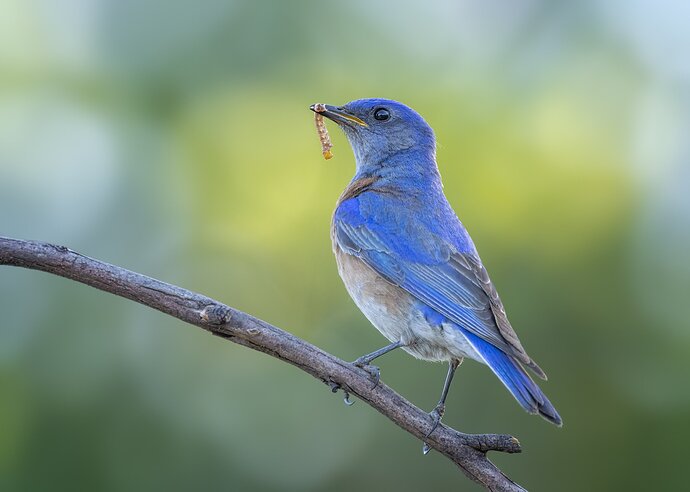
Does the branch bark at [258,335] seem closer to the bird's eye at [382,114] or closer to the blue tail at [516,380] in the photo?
the blue tail at [516,380]

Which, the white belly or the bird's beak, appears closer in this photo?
the white belly

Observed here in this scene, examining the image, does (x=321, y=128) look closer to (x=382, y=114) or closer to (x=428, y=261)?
(x=382, y=114)

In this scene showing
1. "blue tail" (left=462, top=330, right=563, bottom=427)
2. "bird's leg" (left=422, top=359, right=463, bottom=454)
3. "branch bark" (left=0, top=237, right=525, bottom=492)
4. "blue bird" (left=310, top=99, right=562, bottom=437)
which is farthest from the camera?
"blue bird" (left=310, top=99, right=562, bottom=437)

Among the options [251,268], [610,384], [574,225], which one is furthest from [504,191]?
[251,268]

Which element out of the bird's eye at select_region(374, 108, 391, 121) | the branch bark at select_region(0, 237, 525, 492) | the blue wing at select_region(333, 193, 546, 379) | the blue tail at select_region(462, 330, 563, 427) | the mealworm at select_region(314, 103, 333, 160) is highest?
the bird's eye at select_region(374, 108, 391, 121)

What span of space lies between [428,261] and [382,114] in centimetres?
186

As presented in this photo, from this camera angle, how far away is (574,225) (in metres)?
8.18

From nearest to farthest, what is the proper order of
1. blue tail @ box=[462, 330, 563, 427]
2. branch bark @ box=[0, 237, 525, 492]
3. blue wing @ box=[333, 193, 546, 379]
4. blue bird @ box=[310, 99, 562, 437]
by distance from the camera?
1. branch bark @ box=[0, 237, 525, 492]
2. blue tail @ box=[462, 330, 563, 427]
3. blue bird @ box=[310, 99, 562, 437]
4. blue wing @ box=[333, 193, 546, 379]

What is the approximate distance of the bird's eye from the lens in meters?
7.56

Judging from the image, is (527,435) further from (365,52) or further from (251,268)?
(365,52)

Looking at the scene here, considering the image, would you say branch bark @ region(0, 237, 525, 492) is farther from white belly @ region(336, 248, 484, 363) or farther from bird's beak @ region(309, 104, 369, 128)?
bird's beak @ region(309, 104, 369, 128)

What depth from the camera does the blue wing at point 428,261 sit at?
5746 millimetres

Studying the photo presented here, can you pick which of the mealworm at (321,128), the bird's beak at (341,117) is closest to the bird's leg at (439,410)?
the mealworm at (321,128)

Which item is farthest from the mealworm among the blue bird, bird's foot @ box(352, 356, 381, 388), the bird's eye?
bird's foot @ box(352, 356, 381, 388)
